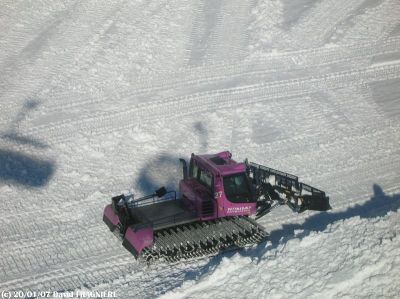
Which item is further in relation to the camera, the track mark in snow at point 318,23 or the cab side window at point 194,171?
the track mark in snow at point 318,23

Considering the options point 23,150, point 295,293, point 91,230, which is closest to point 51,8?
point 23,150

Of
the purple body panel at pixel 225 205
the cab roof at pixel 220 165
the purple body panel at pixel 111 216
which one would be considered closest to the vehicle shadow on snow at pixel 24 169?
the purple body panel at pixel 111 216

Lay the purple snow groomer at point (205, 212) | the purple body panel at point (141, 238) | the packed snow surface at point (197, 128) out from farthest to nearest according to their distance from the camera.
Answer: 1. the purple snow groomer at point (205, 212)
2. the purple body panel at point (141, 238)
3. the packed snow surface at point (197, 128)

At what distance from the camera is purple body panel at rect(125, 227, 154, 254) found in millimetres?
9898

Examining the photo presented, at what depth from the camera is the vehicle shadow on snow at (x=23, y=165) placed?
42.7 ft

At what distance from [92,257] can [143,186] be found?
2626 mm

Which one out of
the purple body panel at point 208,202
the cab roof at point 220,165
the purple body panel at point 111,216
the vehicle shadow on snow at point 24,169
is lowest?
the vehicle shadow on snow at point 24,169

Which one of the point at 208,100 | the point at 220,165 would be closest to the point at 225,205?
the point at 220,165

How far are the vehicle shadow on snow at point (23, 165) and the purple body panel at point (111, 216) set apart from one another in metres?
2.37

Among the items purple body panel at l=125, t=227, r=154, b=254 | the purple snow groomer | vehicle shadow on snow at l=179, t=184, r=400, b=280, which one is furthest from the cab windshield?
purple body panel at l=125, t=227, r=154, b=254

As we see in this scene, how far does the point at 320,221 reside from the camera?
38.2 ft

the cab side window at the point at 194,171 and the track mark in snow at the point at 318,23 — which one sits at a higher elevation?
the track mark in snow at the point at 318,23

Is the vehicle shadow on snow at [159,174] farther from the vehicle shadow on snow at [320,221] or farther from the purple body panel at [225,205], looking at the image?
the vehicle shadow on snow at [320,221]

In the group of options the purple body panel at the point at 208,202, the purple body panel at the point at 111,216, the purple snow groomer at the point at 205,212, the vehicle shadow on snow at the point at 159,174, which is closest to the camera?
the purple snow groomer at the point at 205,212
